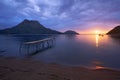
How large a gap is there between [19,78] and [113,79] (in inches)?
255

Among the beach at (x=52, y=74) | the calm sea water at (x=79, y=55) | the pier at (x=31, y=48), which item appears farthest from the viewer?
the pier at (x=31, y=48)

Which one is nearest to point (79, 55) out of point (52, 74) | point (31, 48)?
point (52, 74)

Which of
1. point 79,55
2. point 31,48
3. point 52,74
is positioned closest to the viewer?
point 52,74

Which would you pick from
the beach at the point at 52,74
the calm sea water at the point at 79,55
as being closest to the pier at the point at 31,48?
the calm sea water at the point at 79,55

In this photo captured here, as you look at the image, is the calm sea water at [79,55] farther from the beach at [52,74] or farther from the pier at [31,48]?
the beach at [52,74]

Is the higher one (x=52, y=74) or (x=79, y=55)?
(x=52, y=74)

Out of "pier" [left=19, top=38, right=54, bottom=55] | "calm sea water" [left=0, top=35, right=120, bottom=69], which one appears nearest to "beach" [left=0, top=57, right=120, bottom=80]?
"calm sea water" [left=0, top=35, right=120, bottom=69]

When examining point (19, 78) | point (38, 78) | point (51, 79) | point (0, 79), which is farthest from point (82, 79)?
point (0, 79)

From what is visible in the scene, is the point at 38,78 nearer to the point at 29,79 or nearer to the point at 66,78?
the point at 29,79

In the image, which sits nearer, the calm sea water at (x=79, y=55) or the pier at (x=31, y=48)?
the calm sea water at (x=79, y=55)

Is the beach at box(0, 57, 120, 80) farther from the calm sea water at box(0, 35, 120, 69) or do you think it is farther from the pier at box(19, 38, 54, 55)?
the pier at box(19, 38, 54, 55)

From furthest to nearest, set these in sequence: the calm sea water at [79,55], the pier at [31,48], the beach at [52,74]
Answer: the pier at [31,48], the calm sea water at [79,55], the beach at [52,74]

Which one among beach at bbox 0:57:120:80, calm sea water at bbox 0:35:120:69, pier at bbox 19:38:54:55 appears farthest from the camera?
pier at bbox 19:38:54:55

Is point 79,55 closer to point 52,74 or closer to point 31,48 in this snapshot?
point 52,74
